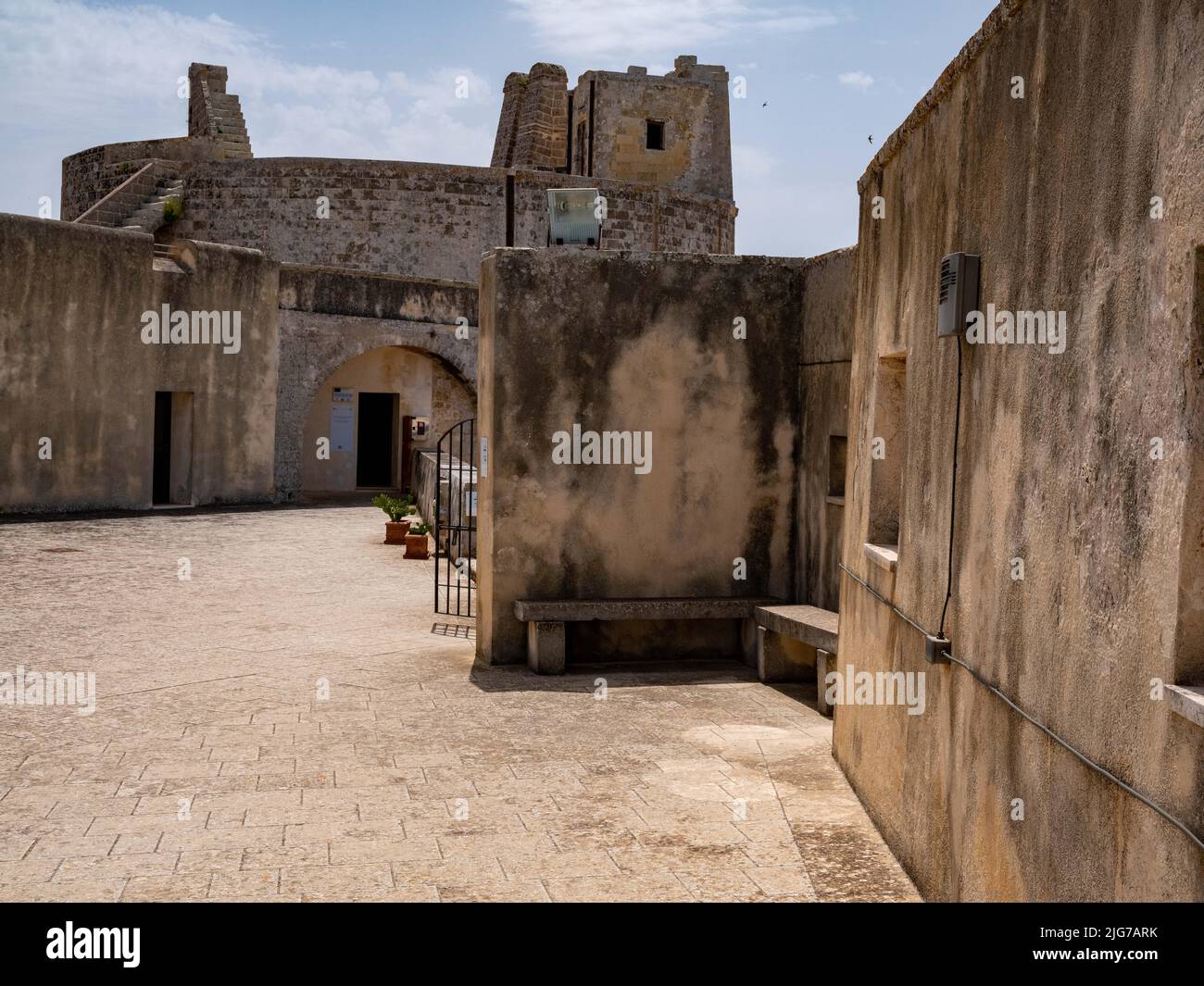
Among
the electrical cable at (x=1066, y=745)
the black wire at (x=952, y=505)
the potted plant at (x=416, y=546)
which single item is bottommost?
the potted plant at (x=416, y=546)

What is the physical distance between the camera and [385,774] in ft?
22.0

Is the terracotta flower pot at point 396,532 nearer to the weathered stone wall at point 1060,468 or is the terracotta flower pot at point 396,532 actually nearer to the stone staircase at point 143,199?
the weathered stone wall at point 1060,468

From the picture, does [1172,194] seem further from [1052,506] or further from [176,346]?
[176,346]

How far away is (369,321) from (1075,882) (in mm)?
21384

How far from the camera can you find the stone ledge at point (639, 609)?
9508mm

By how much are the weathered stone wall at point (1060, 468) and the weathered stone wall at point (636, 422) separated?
407 cm

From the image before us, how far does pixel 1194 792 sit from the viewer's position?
2.80 metres

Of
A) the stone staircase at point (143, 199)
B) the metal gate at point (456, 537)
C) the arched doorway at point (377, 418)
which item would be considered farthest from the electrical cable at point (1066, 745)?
the stone staircase at point (143, 199)

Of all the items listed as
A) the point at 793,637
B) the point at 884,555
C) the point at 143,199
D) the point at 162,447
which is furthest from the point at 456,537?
the point at 143,199

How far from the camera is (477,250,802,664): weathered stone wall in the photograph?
9.64m

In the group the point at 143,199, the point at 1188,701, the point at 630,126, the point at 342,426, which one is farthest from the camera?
the point at 630,126

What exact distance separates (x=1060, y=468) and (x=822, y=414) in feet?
18.9

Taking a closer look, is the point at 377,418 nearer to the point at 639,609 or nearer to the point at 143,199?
the point at 143,199

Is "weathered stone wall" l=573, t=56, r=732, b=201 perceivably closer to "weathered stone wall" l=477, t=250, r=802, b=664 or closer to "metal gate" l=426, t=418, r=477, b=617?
"metal gate" l=426, t=418, r=477, b=617
